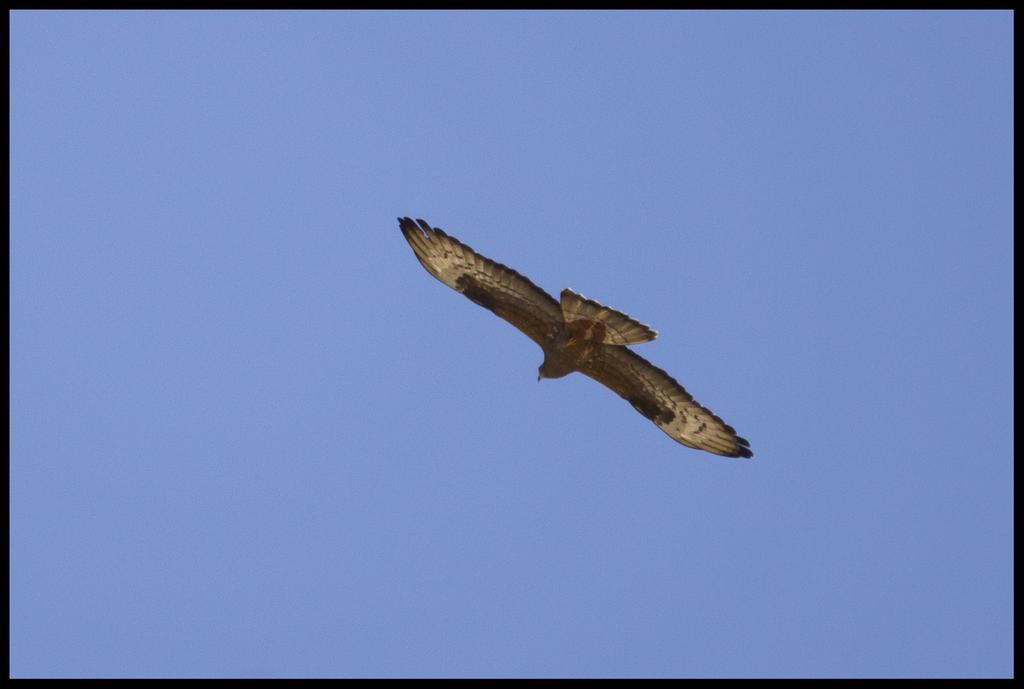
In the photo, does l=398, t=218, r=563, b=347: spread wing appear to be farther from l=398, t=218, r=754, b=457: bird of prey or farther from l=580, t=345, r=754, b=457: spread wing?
l=580, t=345, r=754, b=457: spread wing

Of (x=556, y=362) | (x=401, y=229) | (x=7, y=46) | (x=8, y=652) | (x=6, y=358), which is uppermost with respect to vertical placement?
(x=7, y=46)

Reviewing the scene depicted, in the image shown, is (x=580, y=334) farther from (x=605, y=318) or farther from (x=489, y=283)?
(x=489, y=283)

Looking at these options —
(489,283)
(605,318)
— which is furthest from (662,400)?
(489,283)

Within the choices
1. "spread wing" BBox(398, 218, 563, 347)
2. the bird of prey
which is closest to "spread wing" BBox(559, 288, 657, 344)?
the bird of prey

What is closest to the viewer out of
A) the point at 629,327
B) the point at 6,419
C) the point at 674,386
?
the point at 6,419

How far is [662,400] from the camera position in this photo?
48.9 feet

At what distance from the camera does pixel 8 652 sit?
12.8 m

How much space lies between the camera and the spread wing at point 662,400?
1448cm

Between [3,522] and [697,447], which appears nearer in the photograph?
[3,522]

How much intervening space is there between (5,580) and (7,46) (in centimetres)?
539

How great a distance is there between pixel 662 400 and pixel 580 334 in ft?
4.91

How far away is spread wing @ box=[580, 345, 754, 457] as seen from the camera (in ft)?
47.5

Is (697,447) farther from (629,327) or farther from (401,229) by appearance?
(401,229)

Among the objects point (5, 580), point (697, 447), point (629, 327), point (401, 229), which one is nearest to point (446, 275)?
point (401, 229)
